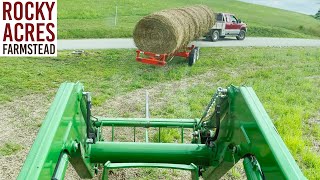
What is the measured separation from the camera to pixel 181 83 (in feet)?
35.4

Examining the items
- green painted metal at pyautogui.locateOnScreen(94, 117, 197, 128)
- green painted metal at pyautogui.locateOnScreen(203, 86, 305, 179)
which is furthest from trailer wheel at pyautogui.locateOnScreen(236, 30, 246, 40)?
green painted metal at pyautogui.locateOnScreen(203, 86, 305, 179)

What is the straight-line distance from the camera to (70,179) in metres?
5.26

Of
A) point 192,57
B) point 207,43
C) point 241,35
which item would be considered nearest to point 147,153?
Result: point 192,57

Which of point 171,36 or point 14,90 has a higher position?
point 171,36

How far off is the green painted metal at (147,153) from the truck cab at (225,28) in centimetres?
1601

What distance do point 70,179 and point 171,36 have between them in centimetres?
771

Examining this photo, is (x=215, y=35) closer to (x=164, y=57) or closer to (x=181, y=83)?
(x=164, y=57)

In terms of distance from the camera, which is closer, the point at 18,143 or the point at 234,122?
the point at 234,122

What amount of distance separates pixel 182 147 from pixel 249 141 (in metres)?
0.97

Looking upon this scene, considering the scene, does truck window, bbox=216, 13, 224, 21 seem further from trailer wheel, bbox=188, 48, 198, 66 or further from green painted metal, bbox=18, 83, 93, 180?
green painted metal, bbox=18, 83, 93, 180

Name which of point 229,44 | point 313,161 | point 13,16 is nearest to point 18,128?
point 313,161

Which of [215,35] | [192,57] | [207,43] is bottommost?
[207,43]

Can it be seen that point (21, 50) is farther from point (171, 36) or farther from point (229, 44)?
point (229, 44)

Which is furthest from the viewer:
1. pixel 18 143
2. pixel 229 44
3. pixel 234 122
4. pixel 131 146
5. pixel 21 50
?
pixel 229 44
